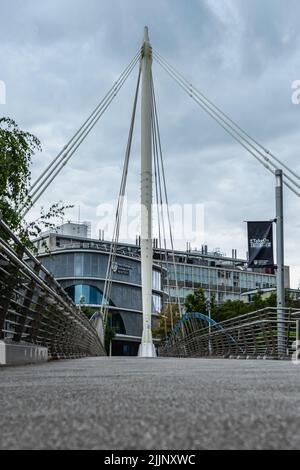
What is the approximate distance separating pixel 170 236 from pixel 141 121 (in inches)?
256

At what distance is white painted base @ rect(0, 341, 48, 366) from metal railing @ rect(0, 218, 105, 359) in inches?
3.3

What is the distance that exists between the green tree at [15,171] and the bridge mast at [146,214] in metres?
19.7

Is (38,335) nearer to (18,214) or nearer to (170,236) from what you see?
(18,214)

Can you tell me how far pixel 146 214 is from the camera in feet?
101

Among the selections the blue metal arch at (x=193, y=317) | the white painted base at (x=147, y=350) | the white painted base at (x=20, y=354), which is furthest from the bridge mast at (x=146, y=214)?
the white painted base at (x=20, y=354)

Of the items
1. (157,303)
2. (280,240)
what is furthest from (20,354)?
(157,303)

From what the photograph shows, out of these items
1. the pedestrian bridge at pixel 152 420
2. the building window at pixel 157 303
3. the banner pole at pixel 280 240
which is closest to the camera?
the pedestrian bridge at pixel 152 420

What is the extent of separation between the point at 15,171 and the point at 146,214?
2030cm

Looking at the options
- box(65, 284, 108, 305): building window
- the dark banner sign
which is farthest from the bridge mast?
box(65, 284, 108, 305): building window

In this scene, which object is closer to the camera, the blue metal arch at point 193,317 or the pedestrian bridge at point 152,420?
the pedestrian bridge at point 152,420

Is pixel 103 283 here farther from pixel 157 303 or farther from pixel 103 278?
pixel 157 303

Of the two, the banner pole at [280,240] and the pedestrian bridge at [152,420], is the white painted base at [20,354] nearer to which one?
the pedestrian bridge at [152,420]

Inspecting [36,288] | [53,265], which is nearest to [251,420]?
[36,288]

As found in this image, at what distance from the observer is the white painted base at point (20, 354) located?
20.7 ft
